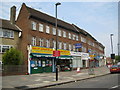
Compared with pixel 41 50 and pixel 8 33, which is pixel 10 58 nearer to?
pixel 8 33

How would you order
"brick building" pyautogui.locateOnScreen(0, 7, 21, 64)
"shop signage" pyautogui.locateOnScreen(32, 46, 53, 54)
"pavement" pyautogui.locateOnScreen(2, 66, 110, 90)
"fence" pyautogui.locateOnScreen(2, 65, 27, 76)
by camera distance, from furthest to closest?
"shop signage" pyautogui.locateOnScreen(32, 46, 53, 54) < "brick building" pyautogui.locateOnScreen(0, 7, 21, 64) < "fence" pyautogui.locateOnScreen(2, 65, 27, 76) < "pavement" pyautogui.locateOnScreen(2, 66, 110, 90)

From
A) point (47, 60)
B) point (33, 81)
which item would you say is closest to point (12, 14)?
point (47, 60)

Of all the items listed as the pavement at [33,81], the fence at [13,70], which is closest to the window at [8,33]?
the fence at [13,70]

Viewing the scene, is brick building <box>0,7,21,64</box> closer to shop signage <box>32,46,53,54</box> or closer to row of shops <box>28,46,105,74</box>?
row of shops <box>28,46,105,74</box>

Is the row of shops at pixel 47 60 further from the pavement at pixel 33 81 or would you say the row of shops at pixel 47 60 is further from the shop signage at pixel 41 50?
the pavement at pixel 33 81

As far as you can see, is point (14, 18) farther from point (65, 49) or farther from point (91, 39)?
point (91, 39)

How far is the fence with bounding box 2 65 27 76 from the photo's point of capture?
22330mm

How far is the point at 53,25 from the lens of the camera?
32.4 meters

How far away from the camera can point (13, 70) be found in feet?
76.2

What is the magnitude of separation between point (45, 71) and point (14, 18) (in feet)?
34.0

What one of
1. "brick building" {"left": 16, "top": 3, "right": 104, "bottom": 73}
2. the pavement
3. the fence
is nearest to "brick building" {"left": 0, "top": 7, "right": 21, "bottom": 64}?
"brick building" {"left": 16, "top": 3, "right": 104, "bottom": 73}

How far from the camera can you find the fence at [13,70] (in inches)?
879

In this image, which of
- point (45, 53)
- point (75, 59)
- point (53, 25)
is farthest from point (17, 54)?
point (75, 59)

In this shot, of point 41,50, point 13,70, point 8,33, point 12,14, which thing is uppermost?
point 12,14
